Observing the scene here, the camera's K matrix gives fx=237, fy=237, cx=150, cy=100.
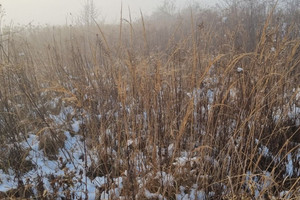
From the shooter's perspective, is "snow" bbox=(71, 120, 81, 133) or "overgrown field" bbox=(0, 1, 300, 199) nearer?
"overgrown field" bbox=(0, 1, 300, 199)

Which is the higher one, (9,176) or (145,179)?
(145,179)

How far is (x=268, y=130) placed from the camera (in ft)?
6.72

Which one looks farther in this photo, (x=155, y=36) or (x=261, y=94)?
(x=155, y=36)

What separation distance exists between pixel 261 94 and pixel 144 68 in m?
0.97

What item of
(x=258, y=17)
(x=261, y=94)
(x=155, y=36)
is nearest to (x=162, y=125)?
(x=261, y=94)

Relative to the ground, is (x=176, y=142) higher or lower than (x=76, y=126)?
higher

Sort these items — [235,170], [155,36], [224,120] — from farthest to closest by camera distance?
[155,36] → [224,120] → [235,170]

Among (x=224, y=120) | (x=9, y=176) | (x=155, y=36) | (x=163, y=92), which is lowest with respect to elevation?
(x=9, y=176)

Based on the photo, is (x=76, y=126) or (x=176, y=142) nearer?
(x=176, y=142)

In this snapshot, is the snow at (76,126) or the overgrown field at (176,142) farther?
the snow at (76,126)

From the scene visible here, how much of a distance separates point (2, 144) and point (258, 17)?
6345mm

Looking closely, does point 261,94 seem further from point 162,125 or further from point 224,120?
point 162,125

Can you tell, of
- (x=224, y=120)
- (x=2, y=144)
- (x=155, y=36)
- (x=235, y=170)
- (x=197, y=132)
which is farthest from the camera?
(x=155, y=36)

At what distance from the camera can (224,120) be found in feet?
6.17
